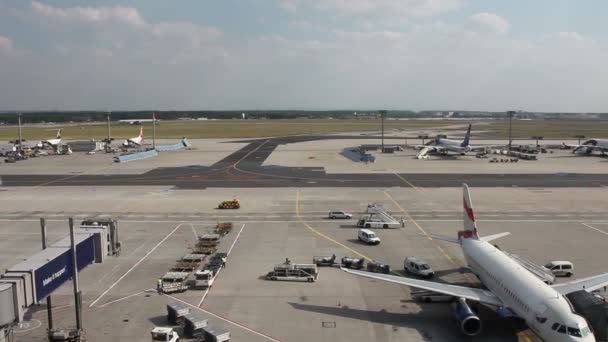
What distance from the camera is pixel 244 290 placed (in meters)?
38.1

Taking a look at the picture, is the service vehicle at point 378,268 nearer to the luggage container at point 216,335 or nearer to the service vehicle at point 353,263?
the service vehicle at point 353,263

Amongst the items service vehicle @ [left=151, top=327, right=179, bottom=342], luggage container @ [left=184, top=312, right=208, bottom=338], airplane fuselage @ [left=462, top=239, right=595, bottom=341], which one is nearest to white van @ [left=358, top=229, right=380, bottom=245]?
airplane fuselage @ [left=462, top=239, right=595, bottom=341]

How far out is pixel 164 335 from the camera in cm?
2870

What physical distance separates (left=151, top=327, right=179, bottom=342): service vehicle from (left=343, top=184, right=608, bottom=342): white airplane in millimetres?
12470

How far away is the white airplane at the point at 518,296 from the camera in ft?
81.3

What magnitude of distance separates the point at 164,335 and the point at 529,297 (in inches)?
826

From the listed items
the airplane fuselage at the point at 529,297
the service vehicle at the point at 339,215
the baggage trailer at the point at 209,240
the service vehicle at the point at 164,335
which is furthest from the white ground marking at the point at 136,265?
the airplane fuselage at the point at 529,297

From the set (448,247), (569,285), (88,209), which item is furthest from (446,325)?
(88,209)

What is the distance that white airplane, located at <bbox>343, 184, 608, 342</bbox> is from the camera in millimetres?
24781

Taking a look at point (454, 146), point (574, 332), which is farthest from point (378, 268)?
point (454, 146)

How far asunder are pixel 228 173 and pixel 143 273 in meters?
64.3

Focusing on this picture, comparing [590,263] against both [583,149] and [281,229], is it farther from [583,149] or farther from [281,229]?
[583,149]

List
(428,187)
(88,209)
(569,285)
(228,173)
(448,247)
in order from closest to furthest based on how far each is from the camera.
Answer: (569,285) < (448,247) < (88,209) < (428,187) < (228,173)

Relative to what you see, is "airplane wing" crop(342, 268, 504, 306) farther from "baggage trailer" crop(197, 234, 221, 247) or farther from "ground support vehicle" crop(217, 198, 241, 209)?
"ground support vehicle" crop(217, 198, 241, 209)
